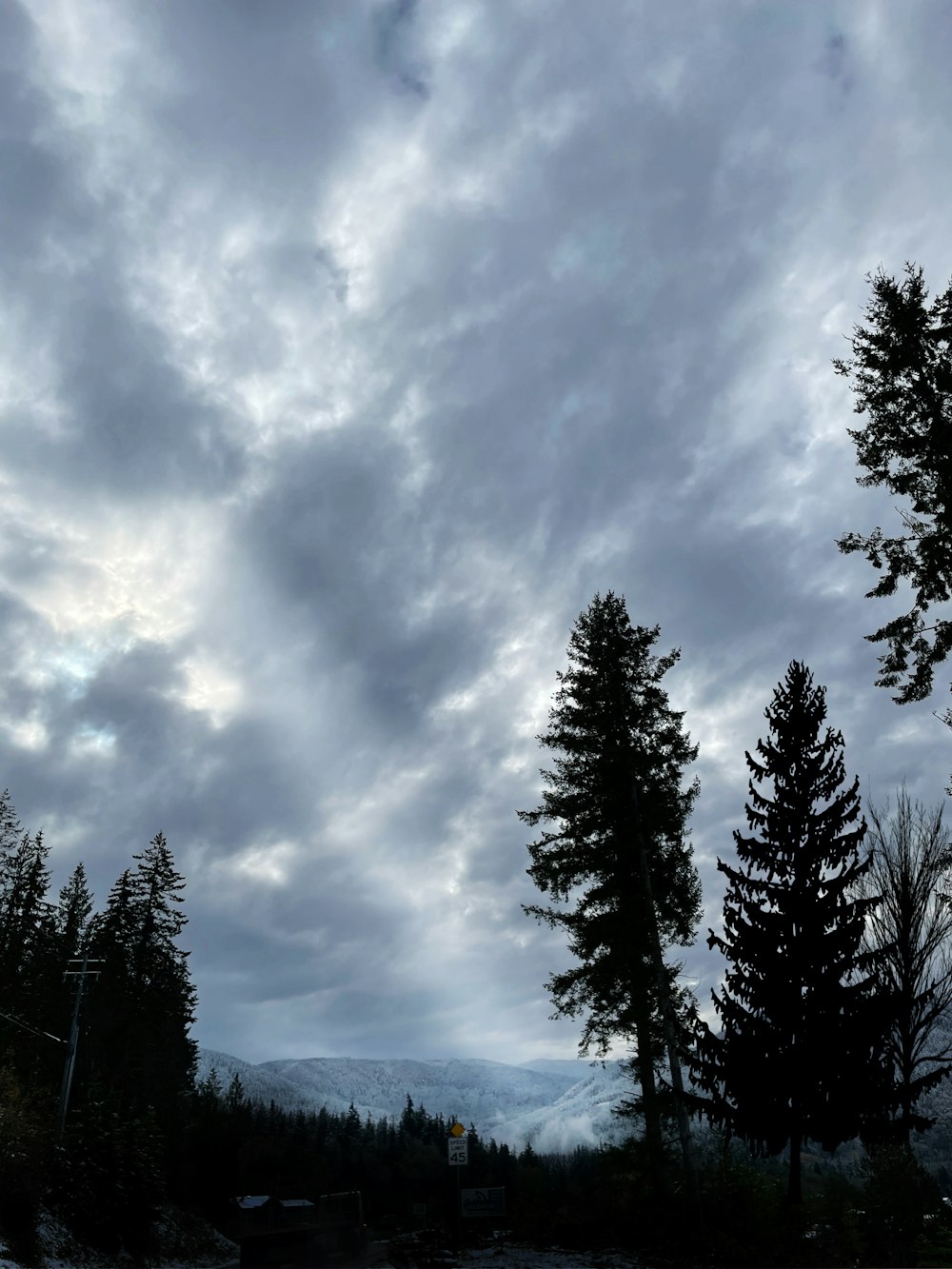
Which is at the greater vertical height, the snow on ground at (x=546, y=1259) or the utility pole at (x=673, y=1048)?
the utility pole at (x=673, y=1048)

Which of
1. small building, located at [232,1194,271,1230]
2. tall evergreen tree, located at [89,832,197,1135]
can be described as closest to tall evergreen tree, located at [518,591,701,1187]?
small building, located at [232,1194,271,1230]

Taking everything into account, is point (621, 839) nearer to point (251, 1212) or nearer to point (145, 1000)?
point (251, 1212)

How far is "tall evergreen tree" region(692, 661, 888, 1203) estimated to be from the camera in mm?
21219

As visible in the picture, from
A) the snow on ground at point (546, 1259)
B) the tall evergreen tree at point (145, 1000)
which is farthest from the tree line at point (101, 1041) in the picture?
the snow on ground at point (546, 1259)

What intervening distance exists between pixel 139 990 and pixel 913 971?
42.3 meters

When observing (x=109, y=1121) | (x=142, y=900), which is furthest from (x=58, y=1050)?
(x=109, y=1121)

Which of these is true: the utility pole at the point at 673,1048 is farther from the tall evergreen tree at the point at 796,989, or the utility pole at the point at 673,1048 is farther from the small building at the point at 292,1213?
the small building at the point at 292,1213

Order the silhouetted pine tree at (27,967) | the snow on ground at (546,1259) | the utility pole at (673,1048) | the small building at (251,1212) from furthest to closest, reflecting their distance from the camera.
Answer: the silhouetted pine tree at (27,967) → the small building at (251,1212) → the utility pole at (673,1048) → the snow on ground at (546,1259)

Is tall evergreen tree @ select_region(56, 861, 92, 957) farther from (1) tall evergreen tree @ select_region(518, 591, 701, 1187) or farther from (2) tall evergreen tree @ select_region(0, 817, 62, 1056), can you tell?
(1) tall evergreen tree @ select_region(518, 591, 701, 1187)

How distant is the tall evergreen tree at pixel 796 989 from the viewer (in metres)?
21.2

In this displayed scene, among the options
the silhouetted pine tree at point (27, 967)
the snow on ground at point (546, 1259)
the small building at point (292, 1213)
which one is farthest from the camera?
the silhouetted pine tree at point (27, 967)

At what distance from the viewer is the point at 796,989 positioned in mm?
22422

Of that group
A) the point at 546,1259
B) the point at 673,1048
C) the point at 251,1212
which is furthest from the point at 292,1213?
the point at 673,1048

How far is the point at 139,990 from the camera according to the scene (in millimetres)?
51500
